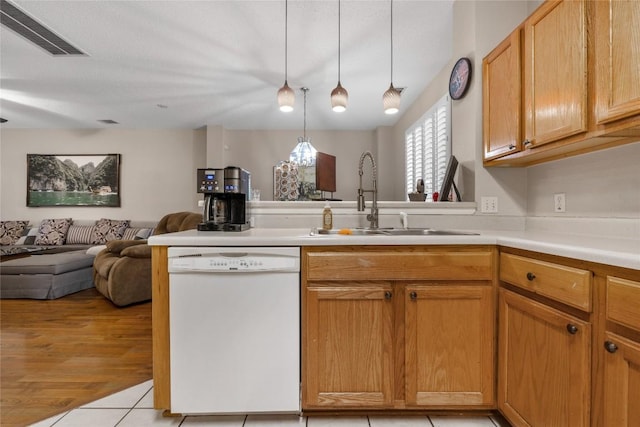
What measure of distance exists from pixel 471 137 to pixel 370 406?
1.66 m

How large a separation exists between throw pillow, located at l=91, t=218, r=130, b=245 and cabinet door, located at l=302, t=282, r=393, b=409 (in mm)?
5051

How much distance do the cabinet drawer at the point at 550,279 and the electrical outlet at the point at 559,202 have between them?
604mm

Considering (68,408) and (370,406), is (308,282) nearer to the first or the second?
(370,406)

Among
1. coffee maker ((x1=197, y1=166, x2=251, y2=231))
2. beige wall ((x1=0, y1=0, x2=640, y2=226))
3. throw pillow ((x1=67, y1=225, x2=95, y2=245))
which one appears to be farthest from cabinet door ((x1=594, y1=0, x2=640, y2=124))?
throw pillow ((x1=67, y1=225, x2=95, y2=245))

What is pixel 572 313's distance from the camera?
3.48 feet

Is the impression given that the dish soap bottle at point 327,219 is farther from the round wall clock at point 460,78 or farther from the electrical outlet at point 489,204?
the round wall clock at point 460,78

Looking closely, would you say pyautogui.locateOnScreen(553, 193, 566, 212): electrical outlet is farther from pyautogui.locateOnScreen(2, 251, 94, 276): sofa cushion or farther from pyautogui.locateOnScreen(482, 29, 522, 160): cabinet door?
pyautogui.locateOnScreen(2, 251, 94, 276): sofa cushion

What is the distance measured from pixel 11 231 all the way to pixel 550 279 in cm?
746

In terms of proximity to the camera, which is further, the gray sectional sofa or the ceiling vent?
the gray sectional sofa

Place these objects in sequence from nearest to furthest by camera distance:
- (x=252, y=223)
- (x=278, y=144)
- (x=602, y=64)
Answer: (x=602, y=64), (x=252, y=223), (x=278, y=144)

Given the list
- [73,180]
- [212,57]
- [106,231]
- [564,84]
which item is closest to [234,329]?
[564,84]

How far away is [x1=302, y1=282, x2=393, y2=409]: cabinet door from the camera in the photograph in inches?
55.7

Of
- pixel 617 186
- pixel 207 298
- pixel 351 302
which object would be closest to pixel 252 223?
pixel 207 298

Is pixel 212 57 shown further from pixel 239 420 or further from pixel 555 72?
pixel 239 420
